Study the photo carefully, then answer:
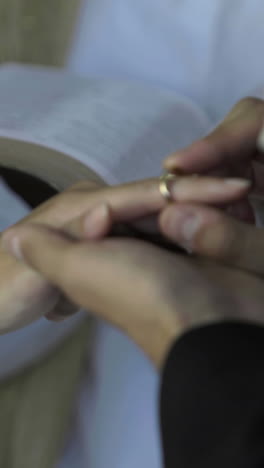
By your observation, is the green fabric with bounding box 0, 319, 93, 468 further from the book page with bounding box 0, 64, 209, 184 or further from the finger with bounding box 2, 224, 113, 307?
the finger with bounding box 2, 224, 113, 307

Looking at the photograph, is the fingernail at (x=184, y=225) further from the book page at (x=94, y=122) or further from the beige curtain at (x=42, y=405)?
the beige curtain at (x=42, y=405)

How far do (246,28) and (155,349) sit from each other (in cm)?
64

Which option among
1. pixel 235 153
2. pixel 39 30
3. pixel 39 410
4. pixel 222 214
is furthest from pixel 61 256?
pixel 39 30

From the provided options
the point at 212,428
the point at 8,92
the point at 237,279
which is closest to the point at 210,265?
the point at 237,279

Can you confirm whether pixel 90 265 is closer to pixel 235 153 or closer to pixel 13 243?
pixel 13 243

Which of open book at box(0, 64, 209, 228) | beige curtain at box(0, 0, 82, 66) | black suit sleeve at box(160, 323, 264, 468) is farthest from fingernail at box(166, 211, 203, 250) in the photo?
beige curtain at box(0, 0, 82, 66)

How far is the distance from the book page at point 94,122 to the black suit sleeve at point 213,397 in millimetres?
362

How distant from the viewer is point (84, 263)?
1.26 feet

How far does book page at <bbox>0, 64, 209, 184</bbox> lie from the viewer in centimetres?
66

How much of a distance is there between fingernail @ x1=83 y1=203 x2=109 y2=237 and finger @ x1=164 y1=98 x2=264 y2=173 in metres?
0.08

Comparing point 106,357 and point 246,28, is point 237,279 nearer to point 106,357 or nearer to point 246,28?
point 106,357

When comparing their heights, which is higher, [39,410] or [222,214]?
[222,214]

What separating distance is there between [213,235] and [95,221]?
3.8 inches

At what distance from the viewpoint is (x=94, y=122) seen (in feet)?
2.42
